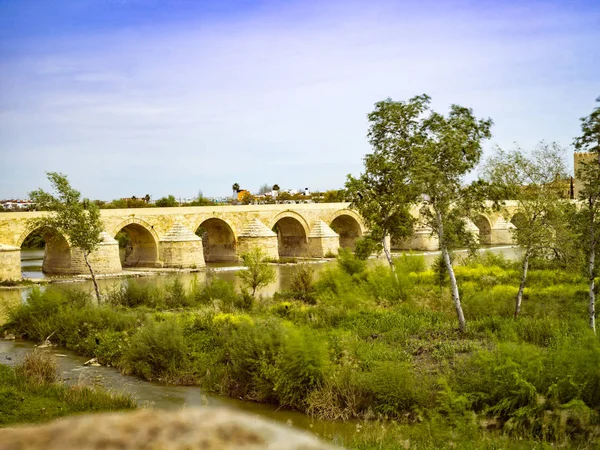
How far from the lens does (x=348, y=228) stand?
4406cm

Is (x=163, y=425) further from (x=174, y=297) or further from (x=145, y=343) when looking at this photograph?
(x=174, y=297)

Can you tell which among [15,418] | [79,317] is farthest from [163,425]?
[79,317]

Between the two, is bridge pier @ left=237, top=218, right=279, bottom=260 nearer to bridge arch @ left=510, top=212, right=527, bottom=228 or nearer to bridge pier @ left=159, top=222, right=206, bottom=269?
bridge pier @ left=159, top=222, right=206, bottom=269

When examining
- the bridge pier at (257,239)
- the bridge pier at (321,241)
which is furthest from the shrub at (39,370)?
the bridge pier at (321,241)

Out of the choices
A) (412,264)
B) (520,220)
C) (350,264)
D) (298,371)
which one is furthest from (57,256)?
(298,371)

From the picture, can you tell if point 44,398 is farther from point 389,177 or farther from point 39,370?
point 389,177

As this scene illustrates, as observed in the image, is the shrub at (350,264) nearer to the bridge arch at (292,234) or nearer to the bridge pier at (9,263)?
the bridge pier at (9,263)

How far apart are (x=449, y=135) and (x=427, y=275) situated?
9.11m

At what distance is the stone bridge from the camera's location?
2838cm

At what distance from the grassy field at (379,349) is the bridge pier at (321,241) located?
17.6 metres

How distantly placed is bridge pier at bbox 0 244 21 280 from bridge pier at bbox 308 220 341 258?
17.4 m

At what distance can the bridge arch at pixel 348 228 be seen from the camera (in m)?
42.8

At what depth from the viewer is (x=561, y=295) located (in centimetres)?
1627

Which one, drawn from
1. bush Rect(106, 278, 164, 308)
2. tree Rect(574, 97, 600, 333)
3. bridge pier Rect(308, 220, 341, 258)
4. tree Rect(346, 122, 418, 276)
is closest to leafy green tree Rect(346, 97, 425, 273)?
tree Rect(346, 122, 418, 276)
